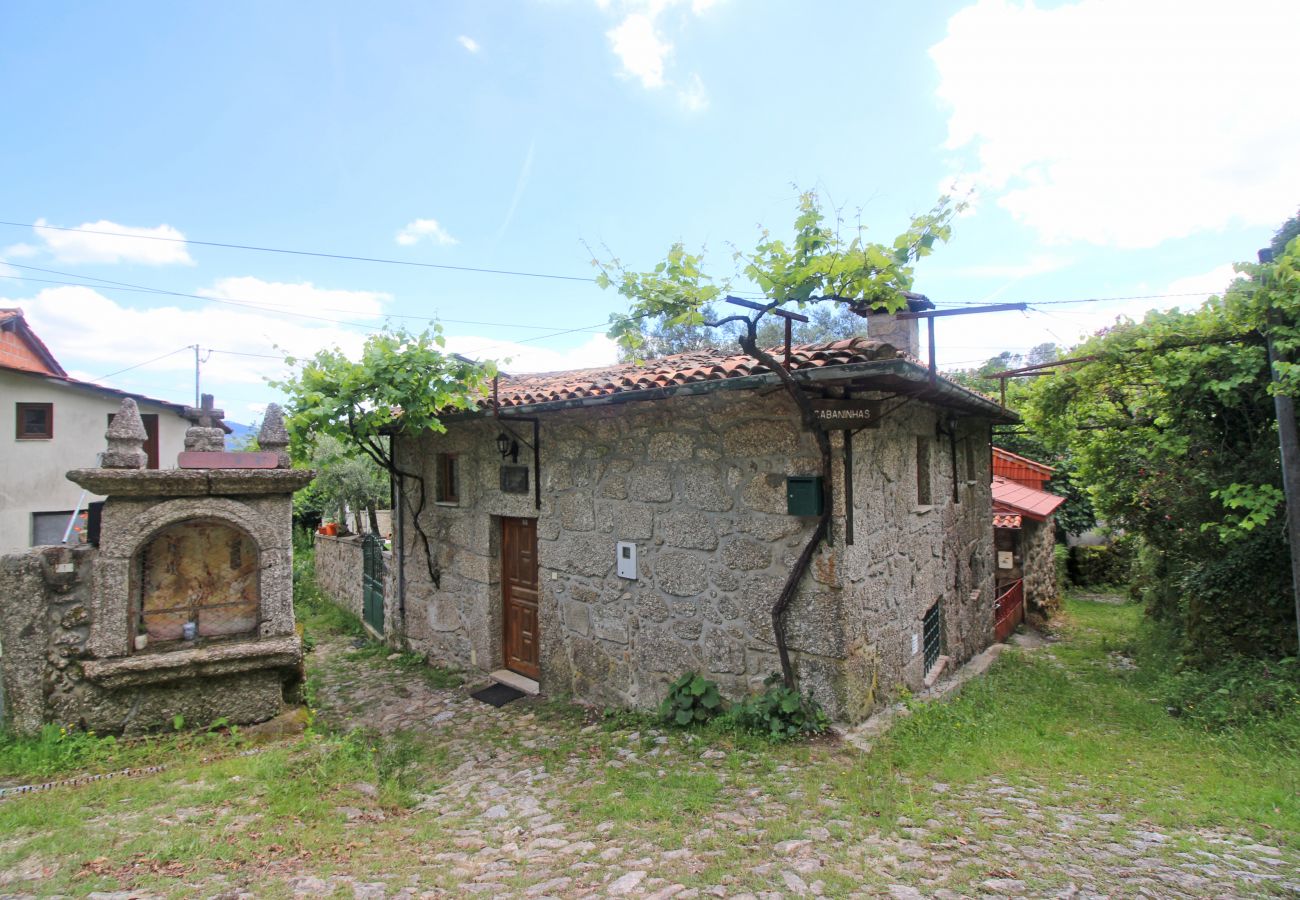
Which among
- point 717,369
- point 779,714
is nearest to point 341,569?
point 779,714

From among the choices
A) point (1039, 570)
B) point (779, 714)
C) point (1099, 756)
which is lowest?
point (1099, 756)

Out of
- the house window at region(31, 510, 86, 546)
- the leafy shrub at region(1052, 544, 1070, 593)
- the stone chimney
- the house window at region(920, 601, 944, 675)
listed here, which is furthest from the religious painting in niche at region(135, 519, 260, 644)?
the leafy shrub at region(1052, 544, 1070, 593)

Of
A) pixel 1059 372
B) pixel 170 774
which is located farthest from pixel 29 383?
pixel 1059 372

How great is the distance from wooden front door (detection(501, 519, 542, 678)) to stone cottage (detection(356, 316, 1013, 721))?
21mm

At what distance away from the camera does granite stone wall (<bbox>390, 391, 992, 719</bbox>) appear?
4566 millimetres

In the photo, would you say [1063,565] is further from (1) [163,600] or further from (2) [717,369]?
(1) [163,600]

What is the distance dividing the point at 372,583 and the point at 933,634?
7.66m

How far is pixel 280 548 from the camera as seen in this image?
4.75 meters

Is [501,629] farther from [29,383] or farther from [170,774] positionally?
[29,383]

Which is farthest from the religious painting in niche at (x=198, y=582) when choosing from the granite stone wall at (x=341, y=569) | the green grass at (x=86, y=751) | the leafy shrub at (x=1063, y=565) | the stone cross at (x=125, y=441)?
the leafy shrub at (x=1063, y=565)

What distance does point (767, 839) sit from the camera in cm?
314

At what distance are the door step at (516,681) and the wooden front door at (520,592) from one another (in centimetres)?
6

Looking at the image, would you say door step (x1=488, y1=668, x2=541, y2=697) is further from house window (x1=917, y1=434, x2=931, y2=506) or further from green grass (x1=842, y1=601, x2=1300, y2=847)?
house window (x1=917, y1=434, x2=931, y2=506)

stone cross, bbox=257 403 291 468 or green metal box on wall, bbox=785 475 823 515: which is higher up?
stone cross, bbox=257 403 291 468
